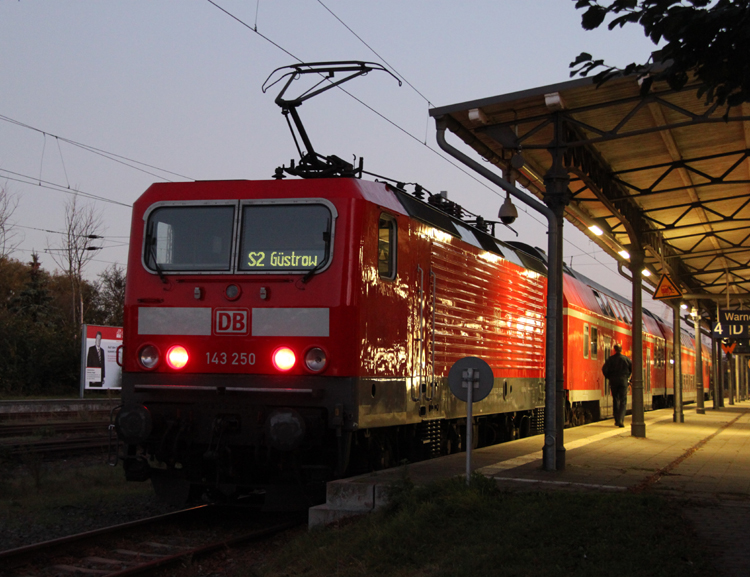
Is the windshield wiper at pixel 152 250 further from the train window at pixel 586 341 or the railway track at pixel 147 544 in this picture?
the train window at pixel 586 341

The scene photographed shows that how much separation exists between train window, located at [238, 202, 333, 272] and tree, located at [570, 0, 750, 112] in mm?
4221

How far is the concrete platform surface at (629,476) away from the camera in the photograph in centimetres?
680

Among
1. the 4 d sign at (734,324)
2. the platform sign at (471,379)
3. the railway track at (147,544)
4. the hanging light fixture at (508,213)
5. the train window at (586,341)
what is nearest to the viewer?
the railway track at (147,544)

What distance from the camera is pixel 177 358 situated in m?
8.24

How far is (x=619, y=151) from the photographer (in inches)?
497

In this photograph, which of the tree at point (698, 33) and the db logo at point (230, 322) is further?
the db logo at point (230, 322)

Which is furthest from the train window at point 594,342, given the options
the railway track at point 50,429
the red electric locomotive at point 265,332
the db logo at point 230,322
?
the db logo at point 230,322

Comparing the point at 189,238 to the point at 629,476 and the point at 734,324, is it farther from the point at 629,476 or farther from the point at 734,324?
the point at 734,324

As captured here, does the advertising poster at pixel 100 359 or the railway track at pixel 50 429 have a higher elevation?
the advertising poster at pixel 100 359

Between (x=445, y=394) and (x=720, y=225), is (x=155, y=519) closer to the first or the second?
(x=445, y=394)

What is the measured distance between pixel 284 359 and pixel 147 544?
2.06m

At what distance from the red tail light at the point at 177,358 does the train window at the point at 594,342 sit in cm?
1335

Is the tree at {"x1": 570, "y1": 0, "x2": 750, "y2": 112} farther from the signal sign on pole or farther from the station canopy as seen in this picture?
the signal sign on pole

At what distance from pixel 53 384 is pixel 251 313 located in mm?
27140
